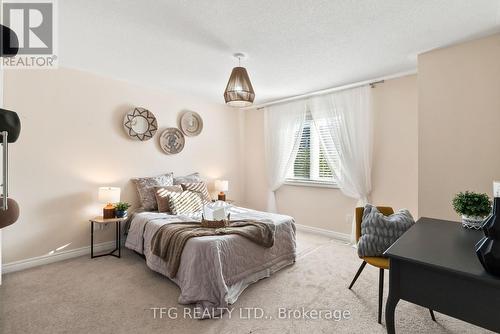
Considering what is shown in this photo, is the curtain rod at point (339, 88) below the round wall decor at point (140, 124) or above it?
above

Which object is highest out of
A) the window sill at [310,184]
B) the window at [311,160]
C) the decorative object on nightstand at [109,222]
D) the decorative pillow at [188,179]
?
the window at [311,160]

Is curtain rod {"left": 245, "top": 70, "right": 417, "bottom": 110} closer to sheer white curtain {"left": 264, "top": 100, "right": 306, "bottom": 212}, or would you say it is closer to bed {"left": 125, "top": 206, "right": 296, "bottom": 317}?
sheer white curtain {"left": 264, "top": 100, "right": 306, "bottom": 212}

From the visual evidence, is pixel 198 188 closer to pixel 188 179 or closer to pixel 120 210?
pixel 188 179

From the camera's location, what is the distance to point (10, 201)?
3.63 feet

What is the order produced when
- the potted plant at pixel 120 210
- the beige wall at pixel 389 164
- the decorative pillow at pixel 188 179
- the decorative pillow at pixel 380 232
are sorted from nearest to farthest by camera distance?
the decorative pillow at pixel 380 232 < the potted plant at pixel 120 210 < the beige wall at pixel 389 164 < the decorative pillow at pixel 188 179

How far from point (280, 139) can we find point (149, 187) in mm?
2454

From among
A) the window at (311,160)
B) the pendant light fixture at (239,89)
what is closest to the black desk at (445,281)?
the pendant light fixture at (239,89)

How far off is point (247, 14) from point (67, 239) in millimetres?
3407

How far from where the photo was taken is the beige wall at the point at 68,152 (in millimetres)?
2912

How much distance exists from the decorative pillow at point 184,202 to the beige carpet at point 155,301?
0.79 metres

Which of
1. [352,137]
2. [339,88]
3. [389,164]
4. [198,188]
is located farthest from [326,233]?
[339,88]

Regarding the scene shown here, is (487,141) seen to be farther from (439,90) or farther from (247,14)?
(247,14)

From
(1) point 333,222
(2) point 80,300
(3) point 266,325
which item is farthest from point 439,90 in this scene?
(2) point 80,300

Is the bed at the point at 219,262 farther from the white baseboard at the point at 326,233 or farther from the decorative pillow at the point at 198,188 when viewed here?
the white baseboard at the point at 326,233
